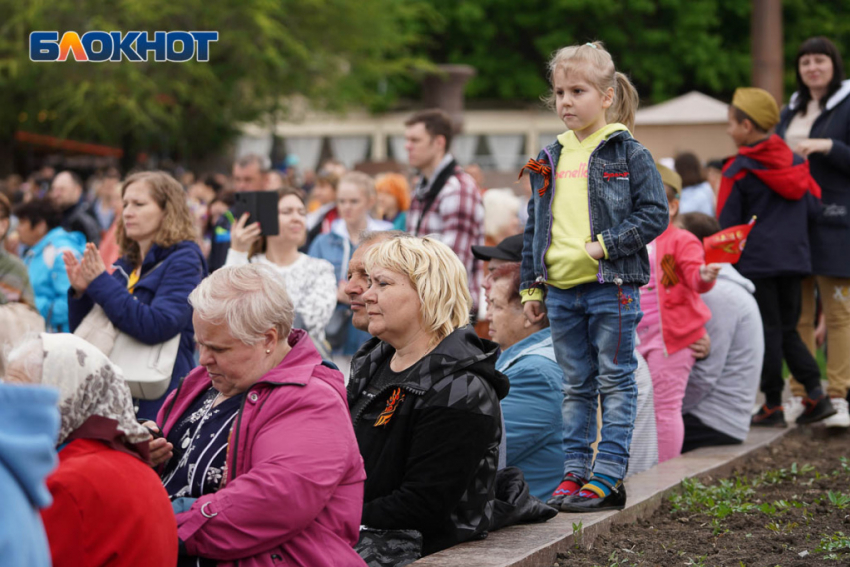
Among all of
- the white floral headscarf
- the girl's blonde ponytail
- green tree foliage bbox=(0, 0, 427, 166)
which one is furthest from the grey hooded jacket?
green tree foliage bbox=(0, 0, 427, 166)

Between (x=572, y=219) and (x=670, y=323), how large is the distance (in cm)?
198

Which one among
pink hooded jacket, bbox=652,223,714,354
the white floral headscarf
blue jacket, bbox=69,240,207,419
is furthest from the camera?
pink hooded jacket, bbox=652,223,714,354

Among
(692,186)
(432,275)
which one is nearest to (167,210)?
(432,275)

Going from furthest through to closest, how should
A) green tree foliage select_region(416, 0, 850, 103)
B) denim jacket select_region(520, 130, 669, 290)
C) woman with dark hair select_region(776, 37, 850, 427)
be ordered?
green tree foliage select_region(416, 0, 850, 103) → woman with dark hair select_region(776, 37, 850, 427) → denim jacket select_region(520, 130, 669, 290)

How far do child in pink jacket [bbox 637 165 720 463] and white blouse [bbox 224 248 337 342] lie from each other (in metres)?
1.82

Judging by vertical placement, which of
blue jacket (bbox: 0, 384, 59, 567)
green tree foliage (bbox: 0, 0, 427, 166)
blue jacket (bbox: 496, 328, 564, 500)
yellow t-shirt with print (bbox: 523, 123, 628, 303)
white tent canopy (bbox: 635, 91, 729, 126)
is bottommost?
blue jacket (bbox: 496, 328, 564, 500)

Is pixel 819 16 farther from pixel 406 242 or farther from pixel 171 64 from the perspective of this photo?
pixel 406 242

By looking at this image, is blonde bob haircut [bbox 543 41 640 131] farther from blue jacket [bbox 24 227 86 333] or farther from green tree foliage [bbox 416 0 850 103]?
green tree foliage [bbox 416 0 850 103]

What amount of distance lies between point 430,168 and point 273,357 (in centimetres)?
423

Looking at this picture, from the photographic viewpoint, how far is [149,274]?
5.98 metres

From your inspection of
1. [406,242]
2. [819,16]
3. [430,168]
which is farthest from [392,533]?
[819,16]

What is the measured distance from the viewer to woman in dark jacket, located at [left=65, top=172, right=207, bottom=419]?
5688 millimetres

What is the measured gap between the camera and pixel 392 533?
4066 millimetres

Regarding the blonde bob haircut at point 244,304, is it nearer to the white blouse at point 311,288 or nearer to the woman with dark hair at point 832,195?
the white blouse at point 311,288
